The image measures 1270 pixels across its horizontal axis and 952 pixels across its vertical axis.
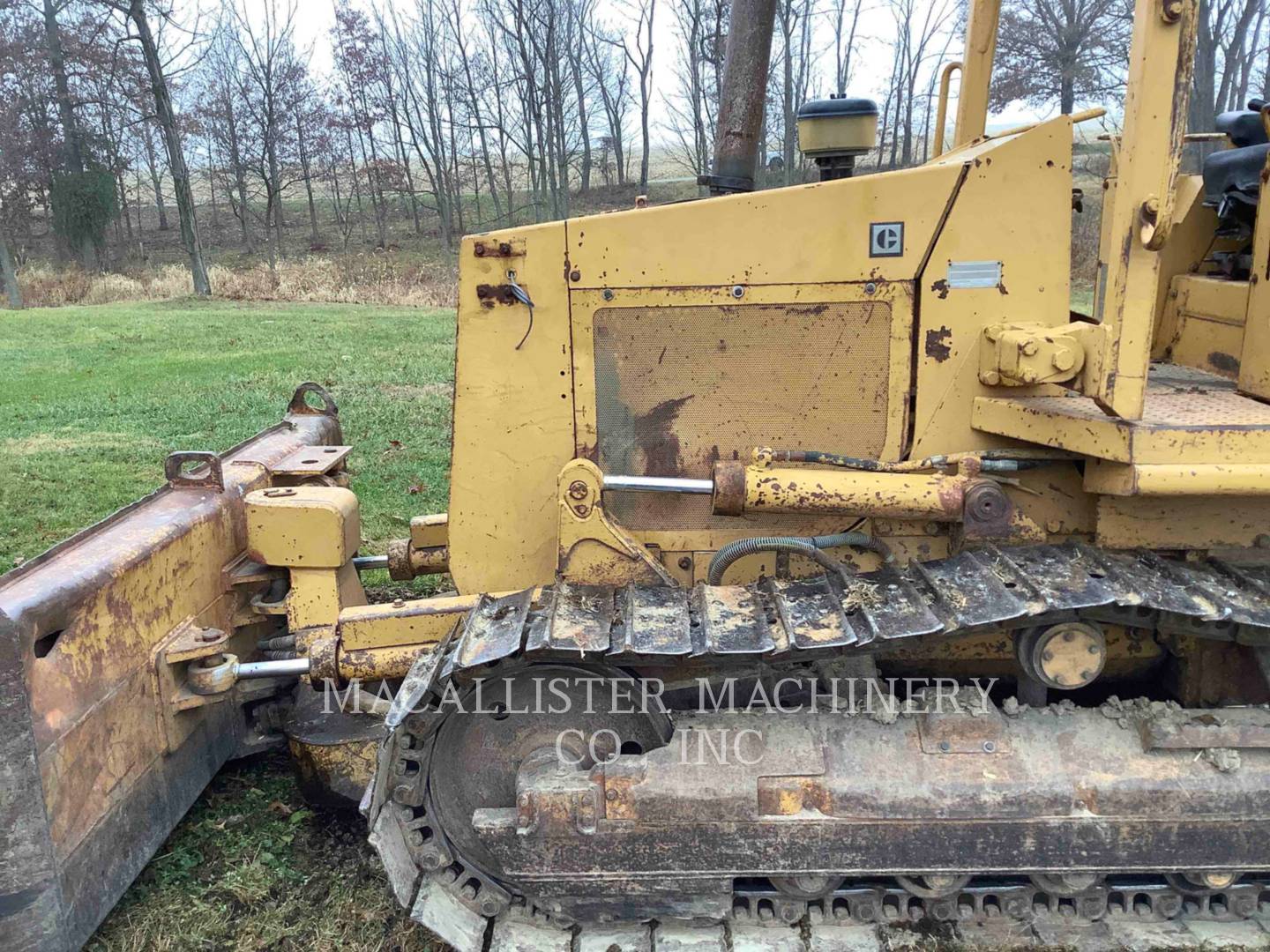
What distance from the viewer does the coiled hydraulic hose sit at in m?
2.96

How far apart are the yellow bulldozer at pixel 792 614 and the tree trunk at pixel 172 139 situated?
20568 mm

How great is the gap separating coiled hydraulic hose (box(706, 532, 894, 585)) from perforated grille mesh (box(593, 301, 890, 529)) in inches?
8.6

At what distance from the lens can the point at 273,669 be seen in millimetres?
3318

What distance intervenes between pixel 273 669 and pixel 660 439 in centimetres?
153

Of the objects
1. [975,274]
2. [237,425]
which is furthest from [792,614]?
[237,425]

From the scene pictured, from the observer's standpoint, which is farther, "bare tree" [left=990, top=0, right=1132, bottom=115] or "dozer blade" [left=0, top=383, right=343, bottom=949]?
"bare tree" [left=990, top=0, right=1132, bottom=115]

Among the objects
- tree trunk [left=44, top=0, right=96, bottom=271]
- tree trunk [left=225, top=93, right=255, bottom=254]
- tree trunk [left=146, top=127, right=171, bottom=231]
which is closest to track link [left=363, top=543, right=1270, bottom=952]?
tree trunk [left=44, top=0, right=96, bottom=271]

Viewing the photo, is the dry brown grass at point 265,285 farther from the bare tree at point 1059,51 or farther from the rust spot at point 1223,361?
the rust spot at point 1223,361

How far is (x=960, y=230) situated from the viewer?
2889 mm

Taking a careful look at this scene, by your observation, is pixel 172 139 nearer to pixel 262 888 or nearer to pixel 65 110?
pixel 65 110

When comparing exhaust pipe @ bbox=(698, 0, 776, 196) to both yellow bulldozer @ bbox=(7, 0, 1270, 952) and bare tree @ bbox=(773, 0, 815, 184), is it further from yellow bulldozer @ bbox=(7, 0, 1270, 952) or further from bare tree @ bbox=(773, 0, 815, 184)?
bare tree @ bbox=(773, 0, 815, 184)

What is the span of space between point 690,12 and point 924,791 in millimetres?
29598

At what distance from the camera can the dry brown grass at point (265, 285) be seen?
21.1 m

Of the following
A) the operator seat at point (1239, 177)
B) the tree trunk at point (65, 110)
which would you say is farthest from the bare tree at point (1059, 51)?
the tree trunk at point (65, 110)
